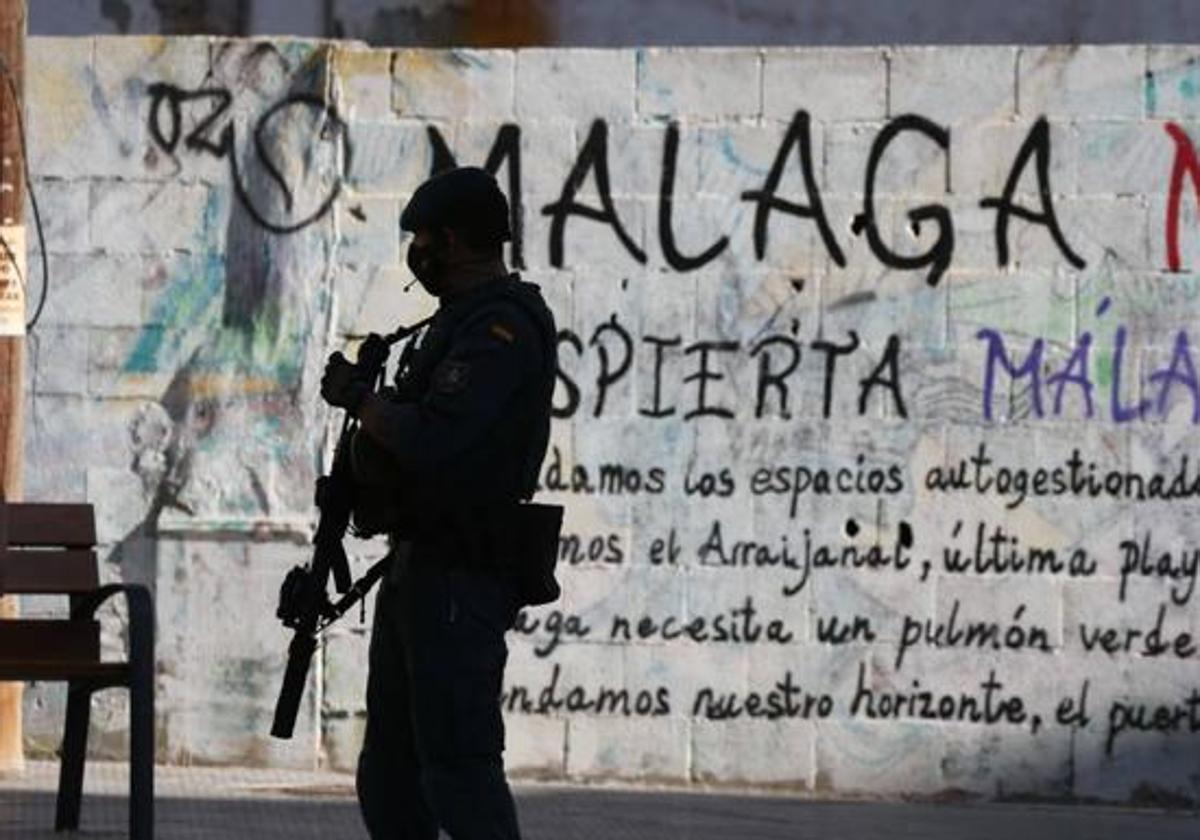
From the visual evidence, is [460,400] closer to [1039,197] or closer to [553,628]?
[553,628]

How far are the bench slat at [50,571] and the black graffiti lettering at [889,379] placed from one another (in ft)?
9.51

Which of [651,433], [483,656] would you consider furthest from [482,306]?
[651,433]

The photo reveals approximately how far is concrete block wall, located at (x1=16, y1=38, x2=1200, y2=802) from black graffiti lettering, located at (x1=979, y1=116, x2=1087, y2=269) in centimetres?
1

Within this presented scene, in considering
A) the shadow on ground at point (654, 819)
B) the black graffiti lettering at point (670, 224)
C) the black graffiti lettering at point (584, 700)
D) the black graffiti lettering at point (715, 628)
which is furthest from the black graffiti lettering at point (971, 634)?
the black graffiti lettering at point (670, 224)

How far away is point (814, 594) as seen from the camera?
36.6ft

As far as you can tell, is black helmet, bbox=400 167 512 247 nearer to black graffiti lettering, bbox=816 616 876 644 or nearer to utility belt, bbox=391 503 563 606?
utility belt, bbox=391 503 563 606

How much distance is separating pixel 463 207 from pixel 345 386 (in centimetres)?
47

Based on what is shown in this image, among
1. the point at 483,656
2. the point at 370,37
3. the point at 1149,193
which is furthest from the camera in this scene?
the point at 370,37

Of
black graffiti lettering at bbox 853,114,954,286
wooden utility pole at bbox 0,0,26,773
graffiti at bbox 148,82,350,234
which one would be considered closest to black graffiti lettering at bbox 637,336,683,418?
black graffiti lettering at bbox 853,114,954,286

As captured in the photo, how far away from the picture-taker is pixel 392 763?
22.6 ft

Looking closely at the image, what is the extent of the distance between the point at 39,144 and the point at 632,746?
288cm

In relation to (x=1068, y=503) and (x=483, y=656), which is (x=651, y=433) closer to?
(x=1068, y=503)

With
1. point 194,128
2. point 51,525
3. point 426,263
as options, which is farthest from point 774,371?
point 426,263

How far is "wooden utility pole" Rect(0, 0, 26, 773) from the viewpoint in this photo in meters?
10.7
